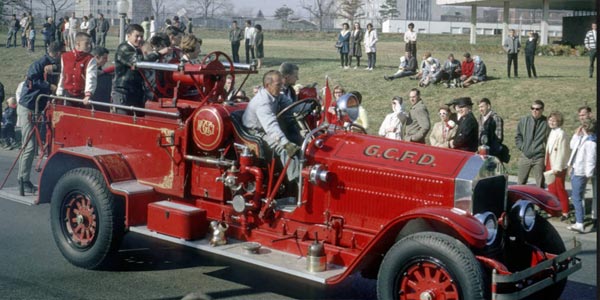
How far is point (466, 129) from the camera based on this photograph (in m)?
9.73

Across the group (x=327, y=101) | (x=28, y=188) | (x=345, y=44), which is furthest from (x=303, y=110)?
(x=345, y=44)

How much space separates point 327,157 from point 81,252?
258 centimetres

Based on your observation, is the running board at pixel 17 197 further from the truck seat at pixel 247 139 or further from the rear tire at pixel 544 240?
the rear tire at pixel 544 240

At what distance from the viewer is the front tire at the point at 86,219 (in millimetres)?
6703

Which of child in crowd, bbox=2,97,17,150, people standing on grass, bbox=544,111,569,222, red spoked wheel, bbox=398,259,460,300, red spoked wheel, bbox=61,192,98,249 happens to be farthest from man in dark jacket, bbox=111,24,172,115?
child in crowd, bbox=2,97,17,150

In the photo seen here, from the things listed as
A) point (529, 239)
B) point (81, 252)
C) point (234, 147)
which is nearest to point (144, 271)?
point (81, 252)

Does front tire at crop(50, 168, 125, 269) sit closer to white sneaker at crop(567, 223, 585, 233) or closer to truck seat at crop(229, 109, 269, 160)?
truck seat at crop(229, 109, 269, 160)

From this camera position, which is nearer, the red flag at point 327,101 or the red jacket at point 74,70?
the red flag at point 327,101

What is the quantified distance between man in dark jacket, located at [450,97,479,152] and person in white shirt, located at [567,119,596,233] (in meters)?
1.26

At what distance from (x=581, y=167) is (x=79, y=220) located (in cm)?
597

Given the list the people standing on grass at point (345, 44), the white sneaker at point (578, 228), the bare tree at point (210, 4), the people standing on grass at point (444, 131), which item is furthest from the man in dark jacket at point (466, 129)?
the bare tree at point (210, 4)

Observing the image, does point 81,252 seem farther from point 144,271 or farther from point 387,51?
point 387,51

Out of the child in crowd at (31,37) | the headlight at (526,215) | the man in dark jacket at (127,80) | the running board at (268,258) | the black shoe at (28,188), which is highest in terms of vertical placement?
the child in crowd at (31,37)

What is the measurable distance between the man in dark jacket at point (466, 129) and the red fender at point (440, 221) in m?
4.55
